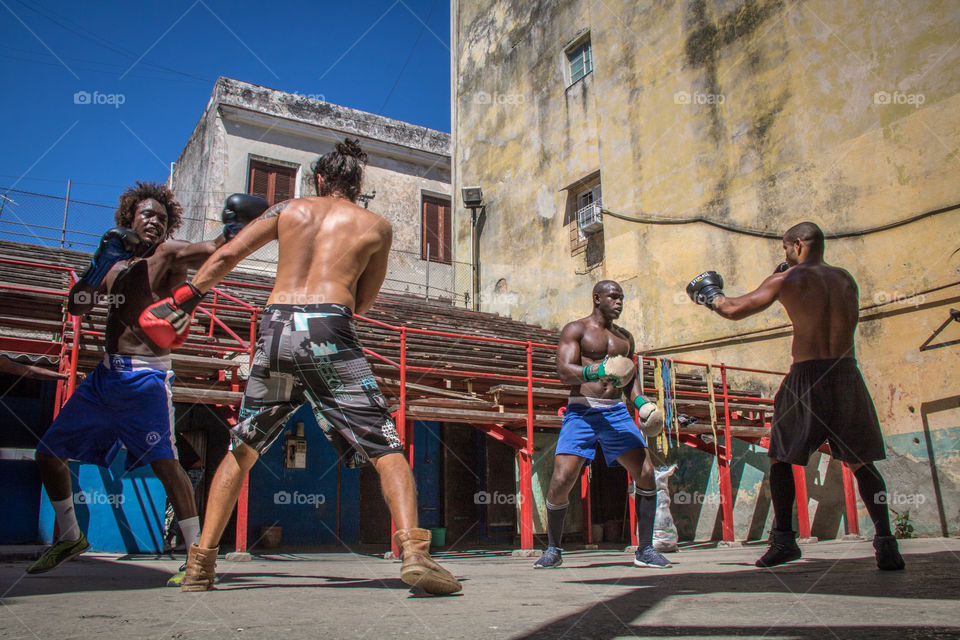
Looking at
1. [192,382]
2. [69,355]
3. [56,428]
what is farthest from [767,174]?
[56,428]

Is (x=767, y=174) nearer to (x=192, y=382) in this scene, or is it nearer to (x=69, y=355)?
(x=192, y=382)

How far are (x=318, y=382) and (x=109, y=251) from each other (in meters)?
1.48

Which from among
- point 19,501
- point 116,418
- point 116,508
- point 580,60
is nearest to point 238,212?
point 116,418

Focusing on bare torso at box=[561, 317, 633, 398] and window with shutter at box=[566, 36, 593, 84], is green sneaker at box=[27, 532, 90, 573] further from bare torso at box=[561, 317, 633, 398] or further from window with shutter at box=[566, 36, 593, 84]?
window with shutter at box=[566, 36, 593, 84]

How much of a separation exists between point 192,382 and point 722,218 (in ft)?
27.2

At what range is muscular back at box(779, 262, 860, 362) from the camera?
134 inches

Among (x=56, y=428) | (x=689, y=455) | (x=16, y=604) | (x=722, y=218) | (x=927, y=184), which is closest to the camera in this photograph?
(x=16, y=604)

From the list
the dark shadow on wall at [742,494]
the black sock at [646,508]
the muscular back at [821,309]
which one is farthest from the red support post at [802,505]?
the muscular back at [821,309]

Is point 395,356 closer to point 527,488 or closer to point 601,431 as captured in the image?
point 527,488

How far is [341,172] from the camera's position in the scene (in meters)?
2.88

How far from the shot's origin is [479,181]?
1706 centimetres

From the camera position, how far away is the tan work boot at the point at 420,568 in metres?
2.20

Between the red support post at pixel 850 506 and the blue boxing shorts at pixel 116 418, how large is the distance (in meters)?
8.23

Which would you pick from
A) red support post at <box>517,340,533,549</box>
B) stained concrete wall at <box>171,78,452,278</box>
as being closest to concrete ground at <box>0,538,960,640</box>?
red support post at <box>517,340,533,549</box>
